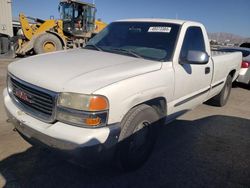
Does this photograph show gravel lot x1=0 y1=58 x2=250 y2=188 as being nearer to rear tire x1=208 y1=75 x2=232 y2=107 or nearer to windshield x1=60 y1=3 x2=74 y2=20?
rear tire x1=208 y1=75 x2=232 y2=107

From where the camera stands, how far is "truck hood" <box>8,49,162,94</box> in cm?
230

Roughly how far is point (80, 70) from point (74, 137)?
761 mm

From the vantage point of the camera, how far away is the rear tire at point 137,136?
Answer: 2.56 meters

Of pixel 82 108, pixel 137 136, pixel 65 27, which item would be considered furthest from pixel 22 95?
pixel 65 27

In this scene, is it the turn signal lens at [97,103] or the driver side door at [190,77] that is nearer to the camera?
the turn signal lens at [97,103]

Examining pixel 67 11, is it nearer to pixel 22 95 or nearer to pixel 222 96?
pixel 222 96

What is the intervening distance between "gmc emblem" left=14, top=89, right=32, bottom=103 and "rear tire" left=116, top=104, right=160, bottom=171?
3.50 feet

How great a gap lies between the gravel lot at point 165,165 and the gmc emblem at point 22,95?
33.1 inches

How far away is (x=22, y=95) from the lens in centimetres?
268

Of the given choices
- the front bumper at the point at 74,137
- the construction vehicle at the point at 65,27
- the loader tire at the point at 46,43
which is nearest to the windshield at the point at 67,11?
the construction vehicle at the point at 65,27

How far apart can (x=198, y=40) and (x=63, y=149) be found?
2.95 m

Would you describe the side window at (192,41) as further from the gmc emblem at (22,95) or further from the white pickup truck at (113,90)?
the gmc emblem at (22,95)

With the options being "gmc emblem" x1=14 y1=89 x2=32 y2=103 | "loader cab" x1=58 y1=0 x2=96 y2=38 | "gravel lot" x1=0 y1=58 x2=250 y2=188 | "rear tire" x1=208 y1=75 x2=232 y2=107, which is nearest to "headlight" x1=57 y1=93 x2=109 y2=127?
"gmc emblem" x1=14 y1=89 x2=32 y2=103

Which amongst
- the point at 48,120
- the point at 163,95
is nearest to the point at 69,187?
the point at 48,120
